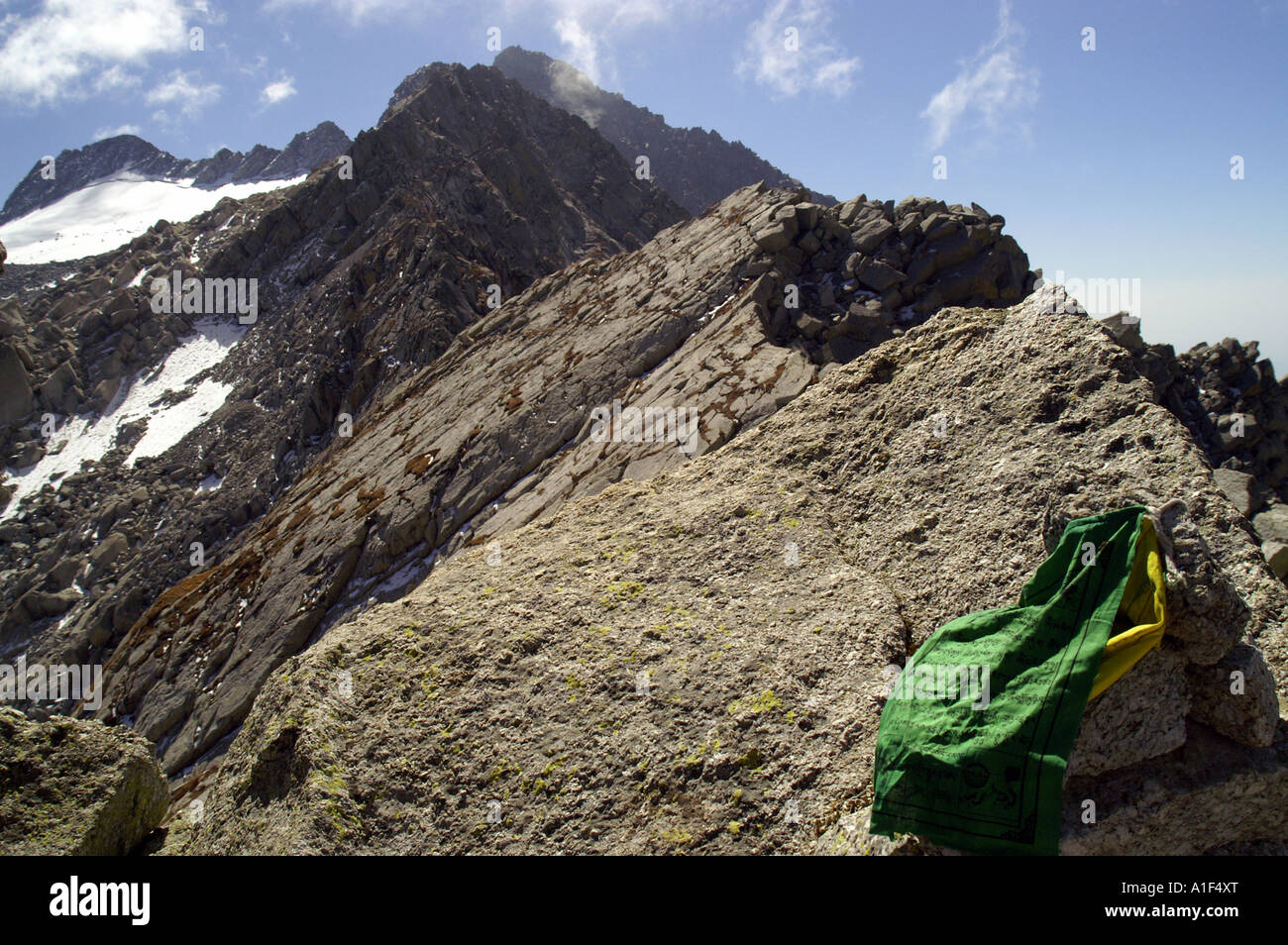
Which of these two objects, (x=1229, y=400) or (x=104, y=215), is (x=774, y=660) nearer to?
(x=1229, y=400)

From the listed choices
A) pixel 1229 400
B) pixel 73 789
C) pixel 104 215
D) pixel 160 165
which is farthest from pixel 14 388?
pixel 160 165

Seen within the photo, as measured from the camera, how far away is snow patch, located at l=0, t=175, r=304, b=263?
124 metres

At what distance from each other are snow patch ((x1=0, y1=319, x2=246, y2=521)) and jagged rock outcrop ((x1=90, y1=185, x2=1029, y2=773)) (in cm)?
3313

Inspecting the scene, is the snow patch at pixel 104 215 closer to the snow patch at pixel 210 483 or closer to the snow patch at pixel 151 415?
the snow patch at pixel 151 415

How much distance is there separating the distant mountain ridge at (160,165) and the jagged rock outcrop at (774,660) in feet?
521

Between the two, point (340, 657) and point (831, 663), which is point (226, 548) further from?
point (831, 663)

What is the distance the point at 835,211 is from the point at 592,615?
1706cm

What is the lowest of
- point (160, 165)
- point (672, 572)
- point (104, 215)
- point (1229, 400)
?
point (672, 572)

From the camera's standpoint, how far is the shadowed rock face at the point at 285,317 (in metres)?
37.4

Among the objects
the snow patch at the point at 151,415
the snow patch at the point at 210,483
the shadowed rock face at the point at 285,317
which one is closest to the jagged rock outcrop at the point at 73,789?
the shadowed rock face at the point at 285,317

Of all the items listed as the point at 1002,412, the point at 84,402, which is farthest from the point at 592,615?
the point at 84,402

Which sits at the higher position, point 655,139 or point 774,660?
point 655,139

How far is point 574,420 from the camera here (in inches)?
733

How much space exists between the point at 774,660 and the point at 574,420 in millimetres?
12989
